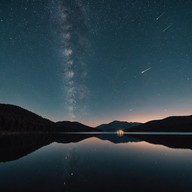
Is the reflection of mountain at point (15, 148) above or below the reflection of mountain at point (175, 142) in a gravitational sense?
below

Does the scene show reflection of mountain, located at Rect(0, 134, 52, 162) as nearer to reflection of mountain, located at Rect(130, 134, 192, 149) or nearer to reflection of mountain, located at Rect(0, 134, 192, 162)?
reflection of mountain, located at Rect(0, 134, 192, 162)

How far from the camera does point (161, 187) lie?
15344mm

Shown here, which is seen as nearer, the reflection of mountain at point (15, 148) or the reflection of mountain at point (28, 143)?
the reflection of mountain at point (15, 148)

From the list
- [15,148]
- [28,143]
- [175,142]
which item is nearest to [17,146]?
[15,148]

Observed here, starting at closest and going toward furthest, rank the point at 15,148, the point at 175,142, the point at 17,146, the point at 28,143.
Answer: the point at 15,148 → the point at 17,146 → the point at 28,143 → the point at 175,142

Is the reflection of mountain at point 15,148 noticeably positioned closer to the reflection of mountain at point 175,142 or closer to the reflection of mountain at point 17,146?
the reflection of mountain at point 17,146

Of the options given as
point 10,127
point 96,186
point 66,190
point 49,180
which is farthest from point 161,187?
point 10,127

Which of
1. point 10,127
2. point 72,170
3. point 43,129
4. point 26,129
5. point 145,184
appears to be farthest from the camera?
point 43,129

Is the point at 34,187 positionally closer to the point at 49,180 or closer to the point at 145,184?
the point at 49,180

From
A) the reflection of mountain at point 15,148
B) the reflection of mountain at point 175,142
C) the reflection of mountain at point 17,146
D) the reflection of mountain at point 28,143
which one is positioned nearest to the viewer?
the reflection of mountain at point 15,148

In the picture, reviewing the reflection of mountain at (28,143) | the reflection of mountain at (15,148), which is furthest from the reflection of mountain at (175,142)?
the reflection of mountain at (15,148)

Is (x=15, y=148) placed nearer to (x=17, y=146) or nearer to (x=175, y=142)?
(x=17, y=146)

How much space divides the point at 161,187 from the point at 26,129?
392 ft

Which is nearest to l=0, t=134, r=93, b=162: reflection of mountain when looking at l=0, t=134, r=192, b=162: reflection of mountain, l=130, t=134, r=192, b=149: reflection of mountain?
l=0, t=134, r=192, b=162: reflection of mountain
